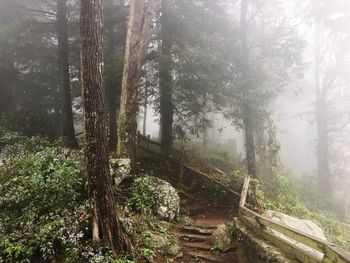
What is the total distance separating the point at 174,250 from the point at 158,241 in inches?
20.7

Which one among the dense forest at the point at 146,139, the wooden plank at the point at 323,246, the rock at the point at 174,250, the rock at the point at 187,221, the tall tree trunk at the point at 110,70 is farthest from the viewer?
Answer: the tall tree trunk at the point at 110,70

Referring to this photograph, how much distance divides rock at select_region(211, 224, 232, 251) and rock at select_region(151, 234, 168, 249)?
1708 mm

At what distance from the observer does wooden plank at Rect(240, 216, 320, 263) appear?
20.0 ft

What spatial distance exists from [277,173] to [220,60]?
18.8 feet

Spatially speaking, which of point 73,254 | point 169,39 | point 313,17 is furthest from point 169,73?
point 313,17

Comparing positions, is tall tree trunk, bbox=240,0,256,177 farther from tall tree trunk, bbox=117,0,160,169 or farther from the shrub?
the shrub

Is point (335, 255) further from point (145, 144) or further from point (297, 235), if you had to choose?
point (145, 144)

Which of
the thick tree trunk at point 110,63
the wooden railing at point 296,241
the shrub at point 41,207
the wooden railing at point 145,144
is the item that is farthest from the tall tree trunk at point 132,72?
the wooden railing at point 296,241

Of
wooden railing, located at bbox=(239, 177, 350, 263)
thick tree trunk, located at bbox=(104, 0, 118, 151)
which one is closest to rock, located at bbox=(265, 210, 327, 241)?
wooden railing, located at bbox=(239, 177, 350, 263)

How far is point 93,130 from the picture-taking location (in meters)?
7.62

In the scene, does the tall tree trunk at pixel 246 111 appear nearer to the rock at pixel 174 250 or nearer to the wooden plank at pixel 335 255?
the rock at pixel 174 250

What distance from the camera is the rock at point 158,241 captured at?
29.7 feet

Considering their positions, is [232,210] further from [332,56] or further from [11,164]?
[332,56]

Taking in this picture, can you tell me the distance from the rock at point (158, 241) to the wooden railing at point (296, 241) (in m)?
2.33
